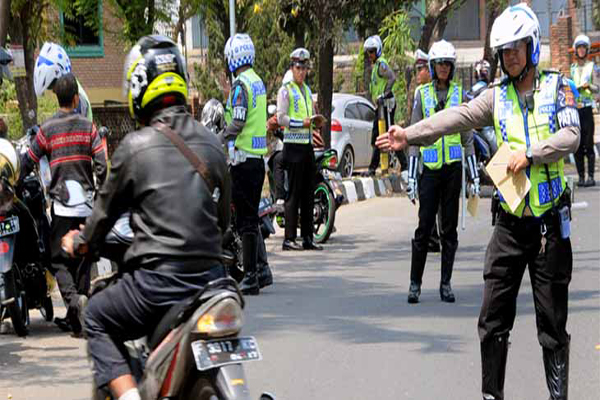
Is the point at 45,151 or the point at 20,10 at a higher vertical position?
the point at 20,10

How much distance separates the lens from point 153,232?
5141mm

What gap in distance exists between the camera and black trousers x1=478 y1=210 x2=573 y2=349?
20.8ft

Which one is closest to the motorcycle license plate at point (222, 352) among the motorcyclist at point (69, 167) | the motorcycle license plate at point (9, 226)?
the motorcyclist at point (69, 167)

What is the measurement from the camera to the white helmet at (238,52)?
1084 cm

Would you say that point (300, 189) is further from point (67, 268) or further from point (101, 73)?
point (101, 73)

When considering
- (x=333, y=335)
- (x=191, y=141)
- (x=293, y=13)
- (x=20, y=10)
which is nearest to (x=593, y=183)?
(x=293, y=13)

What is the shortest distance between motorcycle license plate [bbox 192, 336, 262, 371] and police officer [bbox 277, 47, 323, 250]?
821 cm

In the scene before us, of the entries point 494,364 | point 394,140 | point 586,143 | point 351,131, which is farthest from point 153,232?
point 351,131

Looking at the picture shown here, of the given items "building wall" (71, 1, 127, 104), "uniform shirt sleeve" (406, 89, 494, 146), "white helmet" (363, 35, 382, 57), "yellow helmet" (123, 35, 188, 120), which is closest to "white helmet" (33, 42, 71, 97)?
"uniform shirt sleeve" (406, 89, 494, 146)

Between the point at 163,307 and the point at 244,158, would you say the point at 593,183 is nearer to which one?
the point at 244,158

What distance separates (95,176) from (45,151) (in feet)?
1.74

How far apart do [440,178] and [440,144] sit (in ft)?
0.90

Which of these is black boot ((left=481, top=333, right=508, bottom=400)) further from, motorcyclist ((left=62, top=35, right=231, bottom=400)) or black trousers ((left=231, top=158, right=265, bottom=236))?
black trousers ((left=231, top=158, right=265, bottom=236))

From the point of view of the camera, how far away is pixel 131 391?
16.7 ft
